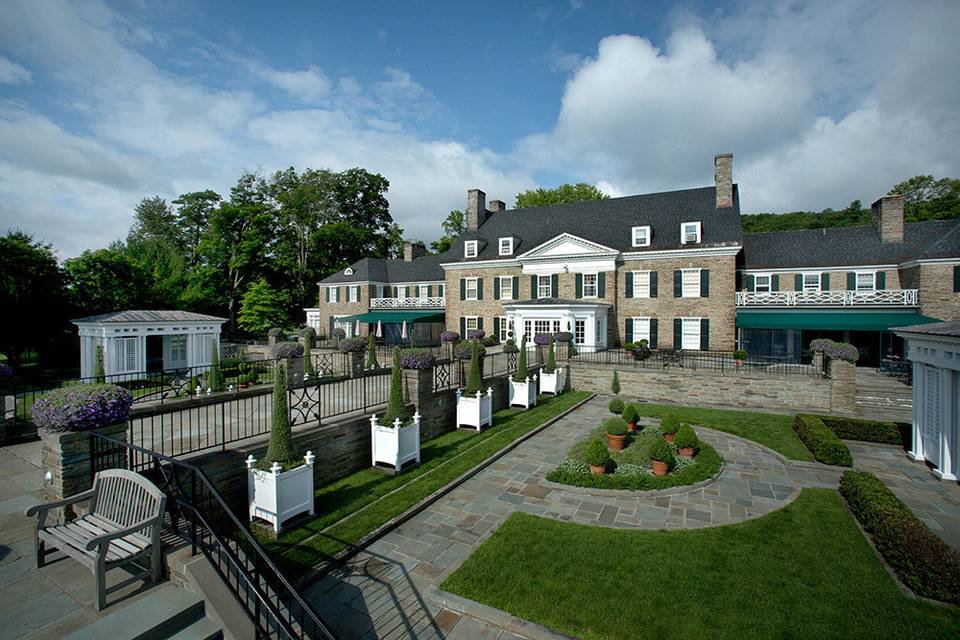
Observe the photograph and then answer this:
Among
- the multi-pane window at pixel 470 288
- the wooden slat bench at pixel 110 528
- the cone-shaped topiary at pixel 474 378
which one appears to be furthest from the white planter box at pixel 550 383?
the wooden slat bench at pixel 110 528

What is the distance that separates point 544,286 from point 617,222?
7.64 meters

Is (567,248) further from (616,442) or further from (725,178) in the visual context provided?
(616,442)

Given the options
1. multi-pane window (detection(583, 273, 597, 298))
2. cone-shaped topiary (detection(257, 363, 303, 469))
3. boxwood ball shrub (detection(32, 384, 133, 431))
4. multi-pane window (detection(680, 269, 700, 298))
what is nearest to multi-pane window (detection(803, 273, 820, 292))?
multi-pane window (detection(680, 269, 700, 298))

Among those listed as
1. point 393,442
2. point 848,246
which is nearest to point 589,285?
point 848,246

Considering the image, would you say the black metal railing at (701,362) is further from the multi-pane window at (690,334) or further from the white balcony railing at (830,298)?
the white balcony railing at (830,298)

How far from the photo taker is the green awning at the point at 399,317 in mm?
39062

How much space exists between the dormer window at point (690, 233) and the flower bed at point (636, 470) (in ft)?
64.1

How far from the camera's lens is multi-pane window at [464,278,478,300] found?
36.1 m

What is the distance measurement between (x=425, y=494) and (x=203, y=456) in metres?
4.28

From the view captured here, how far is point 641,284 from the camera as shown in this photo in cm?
3003

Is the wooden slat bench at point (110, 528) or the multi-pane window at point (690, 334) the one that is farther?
the multi-pane window at point (690, 334)

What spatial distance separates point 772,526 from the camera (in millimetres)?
8305

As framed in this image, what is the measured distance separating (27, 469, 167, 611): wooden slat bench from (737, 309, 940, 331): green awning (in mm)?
30134

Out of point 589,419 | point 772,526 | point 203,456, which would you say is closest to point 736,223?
point 589,419
